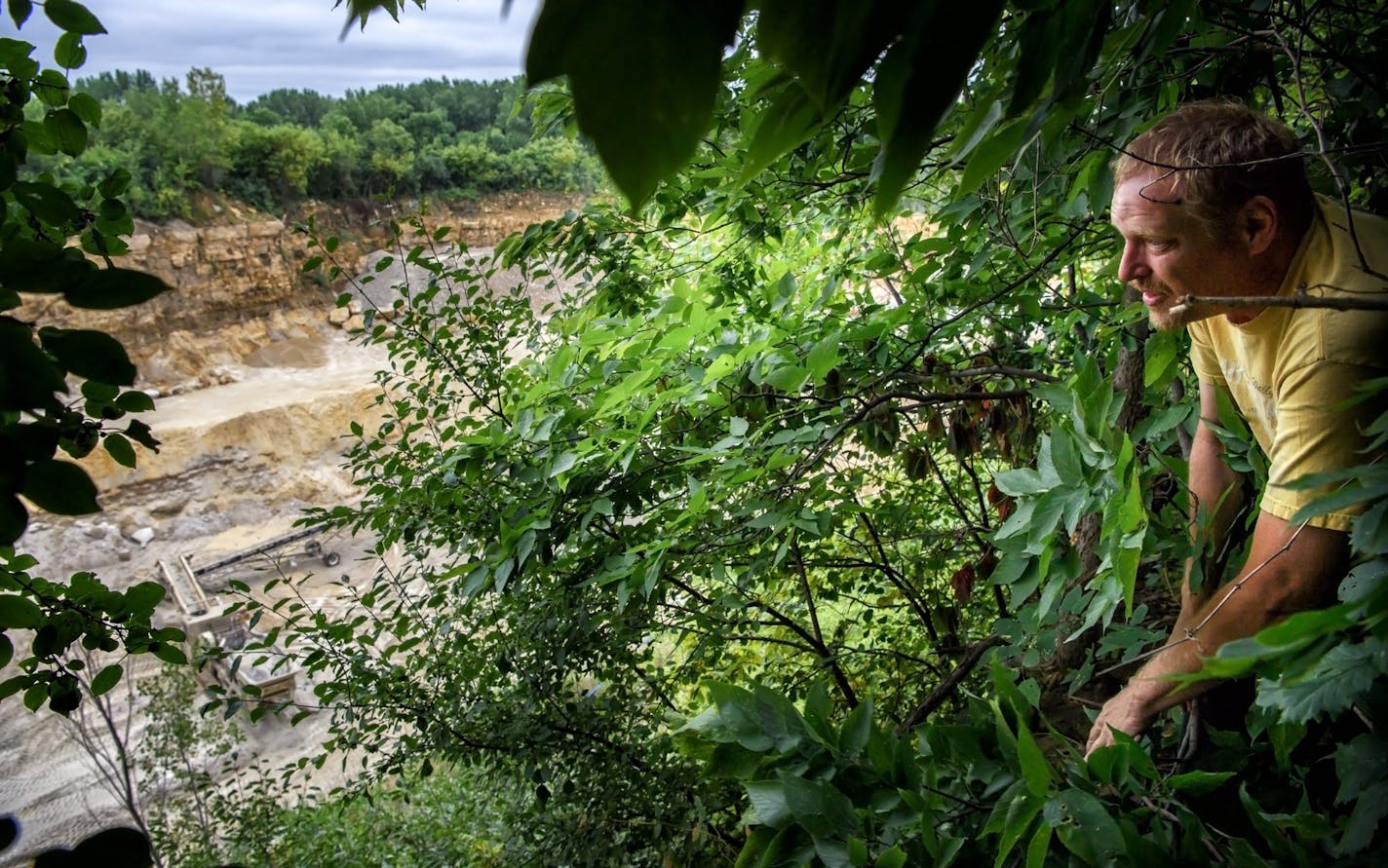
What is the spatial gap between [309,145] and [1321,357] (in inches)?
559

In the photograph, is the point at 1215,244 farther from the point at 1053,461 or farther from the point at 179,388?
the point at 179,388

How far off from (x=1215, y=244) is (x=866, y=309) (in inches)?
44.3

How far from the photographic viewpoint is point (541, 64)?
0.74 ft

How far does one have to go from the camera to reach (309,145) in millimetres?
13133

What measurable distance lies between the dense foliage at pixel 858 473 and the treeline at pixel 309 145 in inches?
341

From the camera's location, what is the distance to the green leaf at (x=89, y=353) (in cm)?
58

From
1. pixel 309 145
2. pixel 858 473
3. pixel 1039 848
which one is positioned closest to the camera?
pixel 1039 848

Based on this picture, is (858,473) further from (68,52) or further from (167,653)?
(68,52)

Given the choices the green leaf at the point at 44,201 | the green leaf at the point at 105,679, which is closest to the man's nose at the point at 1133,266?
the green leaf at the point at 44,201

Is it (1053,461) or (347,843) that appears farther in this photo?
(347,843)

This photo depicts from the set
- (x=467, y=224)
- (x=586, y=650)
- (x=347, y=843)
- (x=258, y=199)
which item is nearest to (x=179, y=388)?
(x=258, y=199)

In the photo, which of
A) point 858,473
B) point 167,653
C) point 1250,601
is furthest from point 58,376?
point 858,473

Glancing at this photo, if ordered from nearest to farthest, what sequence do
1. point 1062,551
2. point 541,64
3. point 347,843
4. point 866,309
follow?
1. point 541,64
2. point 1062,551
3. point 866,309
4. point 347,843

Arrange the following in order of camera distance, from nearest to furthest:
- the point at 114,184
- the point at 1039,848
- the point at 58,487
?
the point at 58,487 < the point at 1039,848 < the point at 114,184
